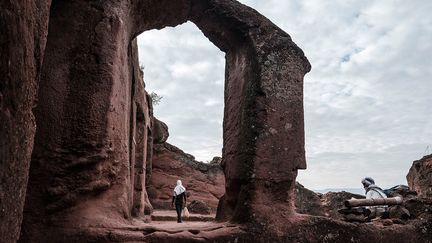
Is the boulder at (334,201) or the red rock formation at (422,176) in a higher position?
the red rock formation at (422,176)

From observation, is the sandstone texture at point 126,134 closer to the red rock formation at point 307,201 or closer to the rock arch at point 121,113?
the rock arch at point 121,113

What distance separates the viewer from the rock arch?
3.04 m

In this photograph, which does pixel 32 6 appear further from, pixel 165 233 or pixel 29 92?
pixel 165 233

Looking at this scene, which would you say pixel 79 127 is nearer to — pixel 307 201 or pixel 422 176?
pixel 422 176

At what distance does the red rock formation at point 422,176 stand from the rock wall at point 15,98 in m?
9.47

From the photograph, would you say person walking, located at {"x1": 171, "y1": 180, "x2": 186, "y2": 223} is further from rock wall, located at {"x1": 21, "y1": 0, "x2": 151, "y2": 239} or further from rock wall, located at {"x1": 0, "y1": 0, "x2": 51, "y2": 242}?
rock wall, located at {"x1": 0, "y1": 0, "x2": 51, "y2": 242}

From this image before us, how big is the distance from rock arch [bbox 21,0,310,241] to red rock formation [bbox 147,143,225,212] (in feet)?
29.1

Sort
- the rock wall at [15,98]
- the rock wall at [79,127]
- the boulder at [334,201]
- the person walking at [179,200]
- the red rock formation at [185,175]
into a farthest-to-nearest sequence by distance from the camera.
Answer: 1. the red rock formation at [185,175]
2. the boulder at [334,201]
3. the person walking at [179,200]
4. the rock wall at [79,127]
5. the rock wall at [15,98]

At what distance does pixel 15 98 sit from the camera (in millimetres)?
1419

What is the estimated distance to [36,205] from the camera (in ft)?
9.63

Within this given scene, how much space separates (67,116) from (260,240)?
6.59ft

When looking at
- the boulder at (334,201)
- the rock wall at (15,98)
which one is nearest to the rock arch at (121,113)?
the rock wall at (15,98)

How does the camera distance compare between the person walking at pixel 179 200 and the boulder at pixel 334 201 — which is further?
the boulder at pixel 334 201

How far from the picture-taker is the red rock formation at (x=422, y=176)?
9.28m
